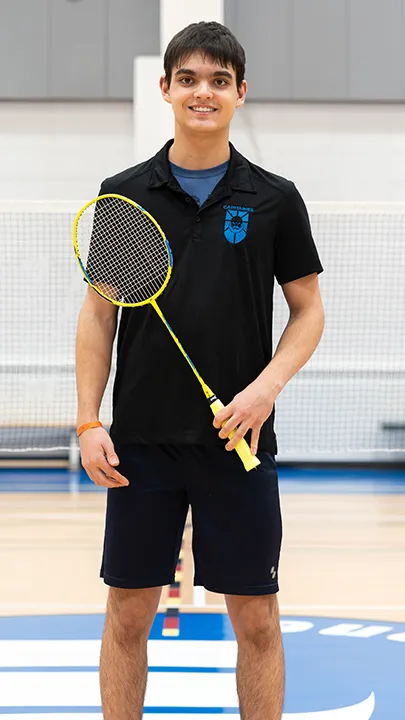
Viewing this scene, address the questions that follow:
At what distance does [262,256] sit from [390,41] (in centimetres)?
763

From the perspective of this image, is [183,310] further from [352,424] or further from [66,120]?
[66,120]

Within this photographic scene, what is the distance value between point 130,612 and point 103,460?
1.27 ft

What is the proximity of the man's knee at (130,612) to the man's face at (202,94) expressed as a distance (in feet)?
3.66

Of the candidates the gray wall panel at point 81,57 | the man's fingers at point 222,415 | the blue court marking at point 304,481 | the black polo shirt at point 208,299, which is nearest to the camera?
the man's fingers at point 222,415

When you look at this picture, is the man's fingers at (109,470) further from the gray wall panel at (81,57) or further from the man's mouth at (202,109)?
the gray wall panel at (81,57)

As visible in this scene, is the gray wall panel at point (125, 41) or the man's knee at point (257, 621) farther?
the gray wall panel at point (125, 41)

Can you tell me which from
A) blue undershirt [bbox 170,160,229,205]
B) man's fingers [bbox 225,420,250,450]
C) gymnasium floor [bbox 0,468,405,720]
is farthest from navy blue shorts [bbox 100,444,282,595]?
gymnasium floor [bbox 0,468,405,720]

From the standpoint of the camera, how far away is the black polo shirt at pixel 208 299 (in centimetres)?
217

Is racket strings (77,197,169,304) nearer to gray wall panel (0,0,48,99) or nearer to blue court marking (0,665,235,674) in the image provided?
blue court marking (0,665,235,674)

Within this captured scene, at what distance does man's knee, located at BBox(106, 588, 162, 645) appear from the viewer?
2.23m

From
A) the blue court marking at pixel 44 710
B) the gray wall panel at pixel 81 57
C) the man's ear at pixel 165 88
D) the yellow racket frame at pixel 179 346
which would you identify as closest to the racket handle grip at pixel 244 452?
the yellow racket frame at pixel 179 346

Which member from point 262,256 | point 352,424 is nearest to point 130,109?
point 352,424

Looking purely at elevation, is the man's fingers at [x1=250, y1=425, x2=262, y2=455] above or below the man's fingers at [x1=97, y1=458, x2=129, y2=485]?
above

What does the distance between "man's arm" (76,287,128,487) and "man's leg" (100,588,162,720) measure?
0.29 metres
